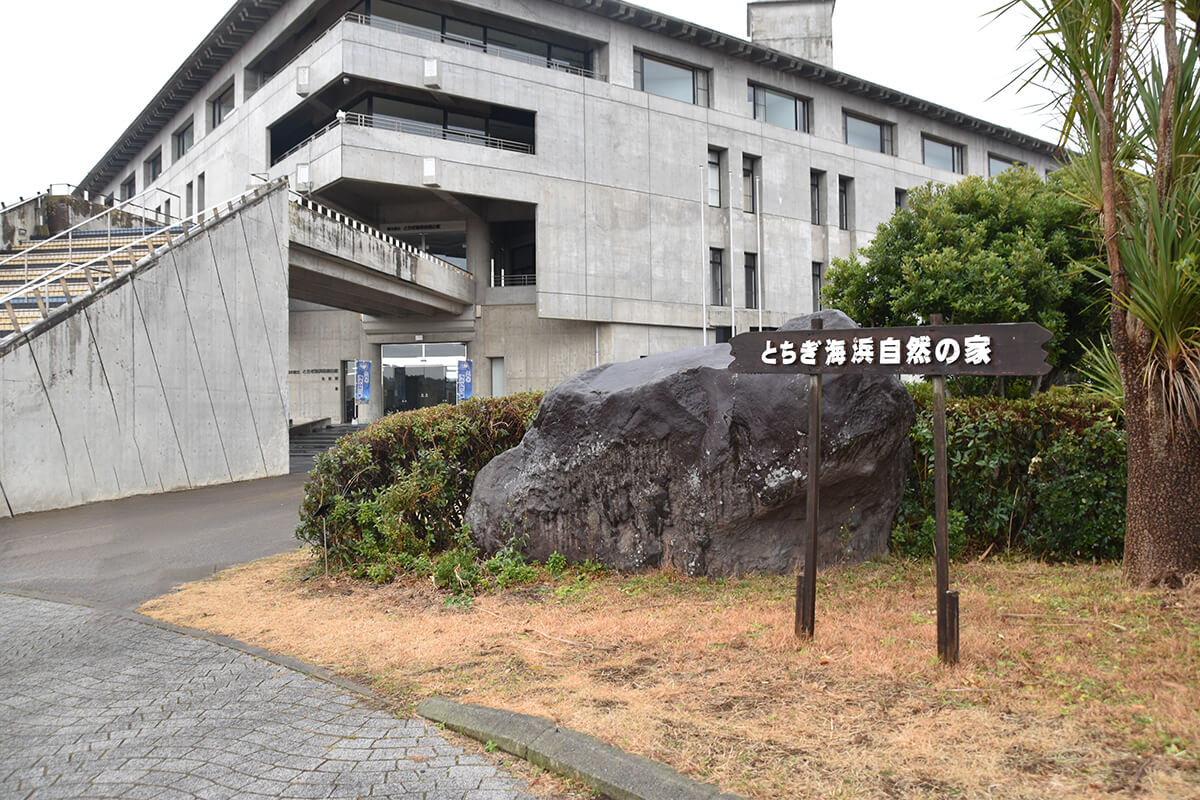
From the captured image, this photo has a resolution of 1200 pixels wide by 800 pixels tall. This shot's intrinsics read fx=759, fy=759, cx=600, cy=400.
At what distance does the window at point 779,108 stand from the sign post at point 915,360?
1264 inches

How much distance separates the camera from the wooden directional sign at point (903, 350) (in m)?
4.55

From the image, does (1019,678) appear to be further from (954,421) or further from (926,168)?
(926,168)

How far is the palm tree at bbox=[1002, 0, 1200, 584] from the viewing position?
5.19 meters

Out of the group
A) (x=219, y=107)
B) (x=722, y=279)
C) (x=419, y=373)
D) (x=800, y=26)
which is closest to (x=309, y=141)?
(x=419, y=373)

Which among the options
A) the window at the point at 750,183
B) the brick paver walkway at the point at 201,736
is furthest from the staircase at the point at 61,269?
the window at the point at 750,183

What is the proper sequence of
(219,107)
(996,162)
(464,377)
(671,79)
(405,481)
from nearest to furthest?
1. (405,481)
2. (464,377)
3. (671,79)
4. (219,107)
5. (996,162)

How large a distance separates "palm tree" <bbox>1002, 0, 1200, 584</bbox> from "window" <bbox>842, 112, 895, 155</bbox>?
33981 mm

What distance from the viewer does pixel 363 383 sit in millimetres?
33312

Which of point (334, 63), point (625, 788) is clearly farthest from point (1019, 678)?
point (334, 63)

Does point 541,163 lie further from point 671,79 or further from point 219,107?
point 219,107

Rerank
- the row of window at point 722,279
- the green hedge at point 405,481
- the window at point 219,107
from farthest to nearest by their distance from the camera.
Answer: the window at point 219,107 → the row of window at point 722,279 → the green hedge at point 405,481

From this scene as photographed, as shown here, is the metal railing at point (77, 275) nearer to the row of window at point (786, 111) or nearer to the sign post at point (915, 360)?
the sign post at point (915, 360)

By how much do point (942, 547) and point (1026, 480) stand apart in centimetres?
304

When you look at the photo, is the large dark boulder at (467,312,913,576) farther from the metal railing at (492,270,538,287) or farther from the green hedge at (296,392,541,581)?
the metal railing at (492,270,538,287)
